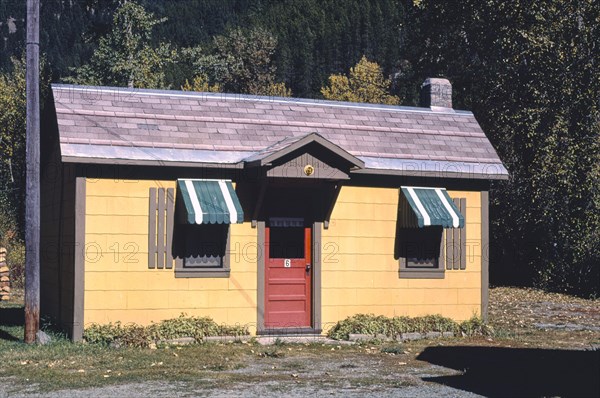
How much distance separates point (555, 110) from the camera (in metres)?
28.7

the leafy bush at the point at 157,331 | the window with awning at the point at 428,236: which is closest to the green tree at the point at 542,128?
the window with awning at the point at 428,236

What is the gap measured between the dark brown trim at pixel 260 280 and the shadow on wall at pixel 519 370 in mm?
3230

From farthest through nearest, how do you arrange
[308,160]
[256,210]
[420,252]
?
[420,252] → [256,210] → [308,160]

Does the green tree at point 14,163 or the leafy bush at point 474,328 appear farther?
the green tree at point 14,163

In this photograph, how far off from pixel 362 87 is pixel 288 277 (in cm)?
5838

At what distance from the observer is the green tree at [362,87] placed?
73.6 m

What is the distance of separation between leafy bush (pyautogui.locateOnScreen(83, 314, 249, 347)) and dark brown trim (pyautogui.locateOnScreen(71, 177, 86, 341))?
0.63 feet

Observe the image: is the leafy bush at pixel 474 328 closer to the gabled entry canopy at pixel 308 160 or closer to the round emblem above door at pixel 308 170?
the gabled entry canopy at pixel 308 160

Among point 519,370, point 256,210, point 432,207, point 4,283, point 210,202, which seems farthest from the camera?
point 4,283

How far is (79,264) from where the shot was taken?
51.2 feet

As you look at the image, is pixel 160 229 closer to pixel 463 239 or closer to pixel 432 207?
pixel 432 207

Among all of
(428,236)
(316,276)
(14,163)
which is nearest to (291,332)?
(316,276)

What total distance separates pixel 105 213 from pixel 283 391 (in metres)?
6.17

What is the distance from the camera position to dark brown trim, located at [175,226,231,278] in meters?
16.4
